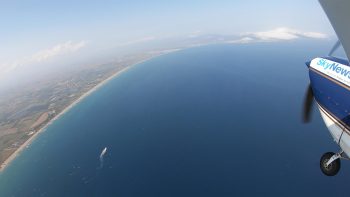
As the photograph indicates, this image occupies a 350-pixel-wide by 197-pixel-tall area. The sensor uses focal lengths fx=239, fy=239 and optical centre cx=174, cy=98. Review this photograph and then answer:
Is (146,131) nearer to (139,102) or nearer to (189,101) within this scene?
(189,101)

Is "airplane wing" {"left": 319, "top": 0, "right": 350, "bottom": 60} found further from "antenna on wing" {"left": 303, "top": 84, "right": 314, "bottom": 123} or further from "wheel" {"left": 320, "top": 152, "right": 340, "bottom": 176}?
"antenna on wing" {"left": 303, "top": 84, "right": 314, "bottom": 123}

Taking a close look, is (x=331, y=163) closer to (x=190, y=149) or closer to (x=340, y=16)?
(x=340, y=16)

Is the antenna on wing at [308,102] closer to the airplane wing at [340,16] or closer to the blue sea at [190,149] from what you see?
the airplane wing at [340,16]

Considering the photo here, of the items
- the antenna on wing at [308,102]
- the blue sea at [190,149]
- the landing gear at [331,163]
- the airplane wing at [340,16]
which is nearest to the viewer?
the airplane wing at [340,16]

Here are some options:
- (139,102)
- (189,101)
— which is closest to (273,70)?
(189,101)

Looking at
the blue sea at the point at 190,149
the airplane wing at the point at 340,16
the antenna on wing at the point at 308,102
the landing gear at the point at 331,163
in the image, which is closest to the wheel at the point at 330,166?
the landing gear at the point at 331,163

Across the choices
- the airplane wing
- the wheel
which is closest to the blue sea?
the wheel
